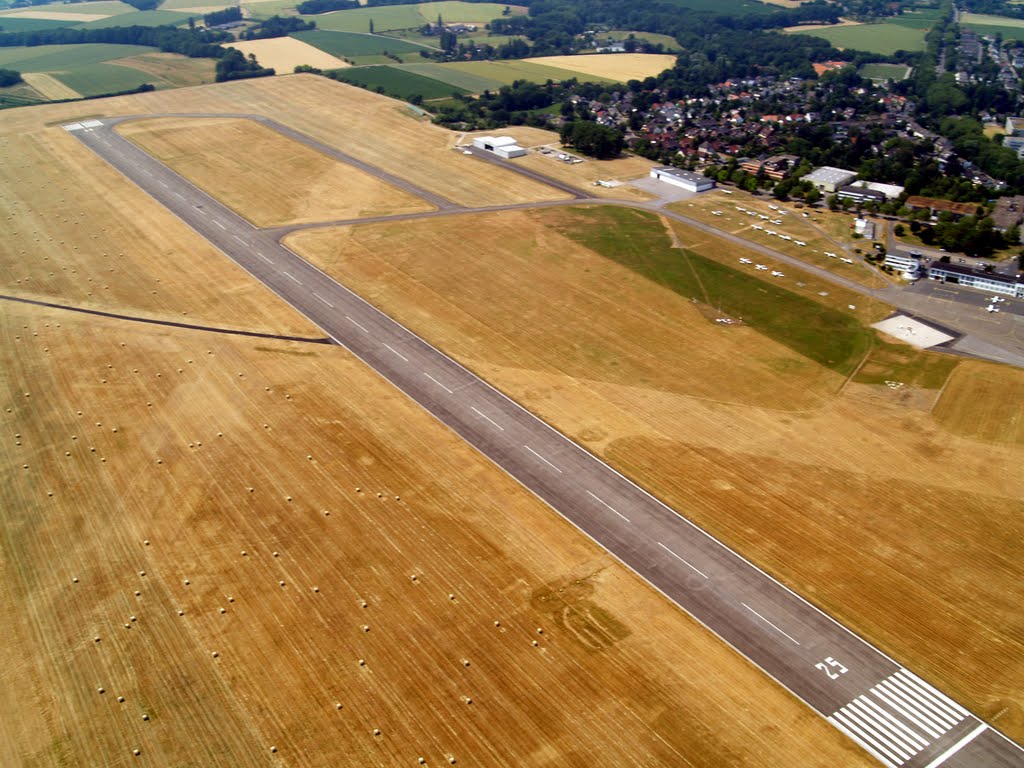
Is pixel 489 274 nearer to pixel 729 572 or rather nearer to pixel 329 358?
pixel 329 358

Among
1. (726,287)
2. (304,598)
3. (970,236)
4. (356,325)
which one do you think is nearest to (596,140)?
(726,287)

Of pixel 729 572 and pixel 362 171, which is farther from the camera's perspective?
pixel 362 171

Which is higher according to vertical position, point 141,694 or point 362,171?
point 362,171

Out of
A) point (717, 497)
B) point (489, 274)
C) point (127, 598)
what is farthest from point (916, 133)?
point (127, 598)

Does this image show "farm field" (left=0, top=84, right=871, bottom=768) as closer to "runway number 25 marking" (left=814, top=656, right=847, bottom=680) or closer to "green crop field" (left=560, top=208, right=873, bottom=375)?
"runway number 25 marking" (left=814, top=656, right=847, bottom=680)

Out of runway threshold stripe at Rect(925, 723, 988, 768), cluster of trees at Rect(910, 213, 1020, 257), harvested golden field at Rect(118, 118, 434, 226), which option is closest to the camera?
runway threshold stripe at Rect(925, 723, 988, 768)

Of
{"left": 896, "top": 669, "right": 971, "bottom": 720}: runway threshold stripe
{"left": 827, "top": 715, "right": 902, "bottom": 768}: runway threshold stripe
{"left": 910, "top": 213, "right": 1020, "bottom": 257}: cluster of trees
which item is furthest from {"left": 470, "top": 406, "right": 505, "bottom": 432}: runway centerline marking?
{"left": 910, "top": 213, "right": 1020, "bottom": 257}: cluster of trees
